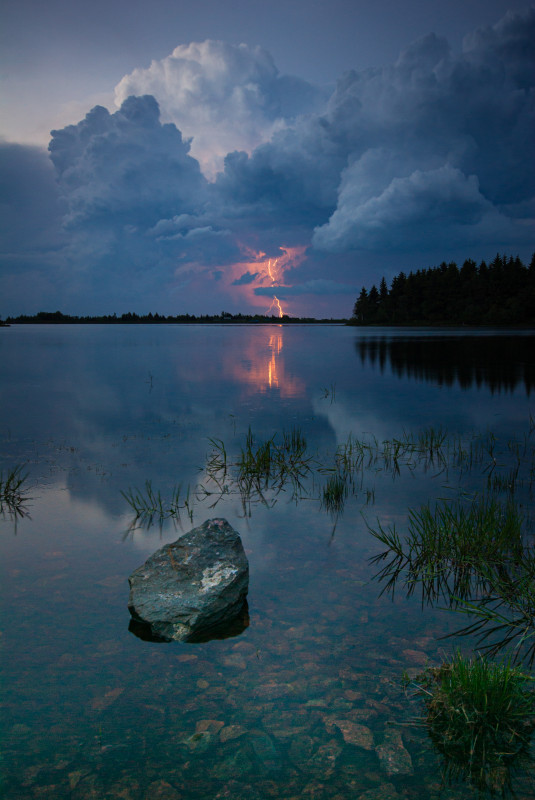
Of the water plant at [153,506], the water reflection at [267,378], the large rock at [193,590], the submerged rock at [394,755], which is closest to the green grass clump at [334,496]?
the water plant at [153,506]

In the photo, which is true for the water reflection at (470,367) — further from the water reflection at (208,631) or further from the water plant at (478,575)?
the water reflection at (208,631)

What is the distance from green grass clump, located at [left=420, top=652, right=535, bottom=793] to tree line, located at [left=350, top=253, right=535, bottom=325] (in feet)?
449

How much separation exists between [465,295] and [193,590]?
5890 inches

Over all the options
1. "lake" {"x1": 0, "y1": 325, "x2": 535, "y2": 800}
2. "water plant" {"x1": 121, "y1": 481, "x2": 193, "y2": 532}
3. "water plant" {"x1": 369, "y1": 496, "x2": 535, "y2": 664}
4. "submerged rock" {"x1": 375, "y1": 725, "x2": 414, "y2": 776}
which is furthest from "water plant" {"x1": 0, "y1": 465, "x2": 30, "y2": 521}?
"submerged rock" {"x1": 375, "y1": 725, "x2": 414, "y2": 776}

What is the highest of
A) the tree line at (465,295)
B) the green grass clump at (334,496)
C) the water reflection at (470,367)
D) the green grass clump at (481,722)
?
the tree line at (465,295)

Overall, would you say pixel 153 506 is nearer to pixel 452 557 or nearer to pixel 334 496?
pixel 334 496

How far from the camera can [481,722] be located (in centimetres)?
415

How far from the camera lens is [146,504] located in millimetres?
10195

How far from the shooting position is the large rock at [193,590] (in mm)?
5812

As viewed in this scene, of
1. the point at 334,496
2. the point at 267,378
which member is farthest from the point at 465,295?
the point at 334,496

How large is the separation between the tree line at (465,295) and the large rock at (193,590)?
136195 mm

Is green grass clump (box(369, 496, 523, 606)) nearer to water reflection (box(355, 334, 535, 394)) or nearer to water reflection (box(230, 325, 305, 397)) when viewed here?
water reflection (box(230, 325, 305, 397))

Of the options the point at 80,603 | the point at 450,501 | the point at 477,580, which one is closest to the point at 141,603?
the point at 80,603

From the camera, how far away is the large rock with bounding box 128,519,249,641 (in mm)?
5812
